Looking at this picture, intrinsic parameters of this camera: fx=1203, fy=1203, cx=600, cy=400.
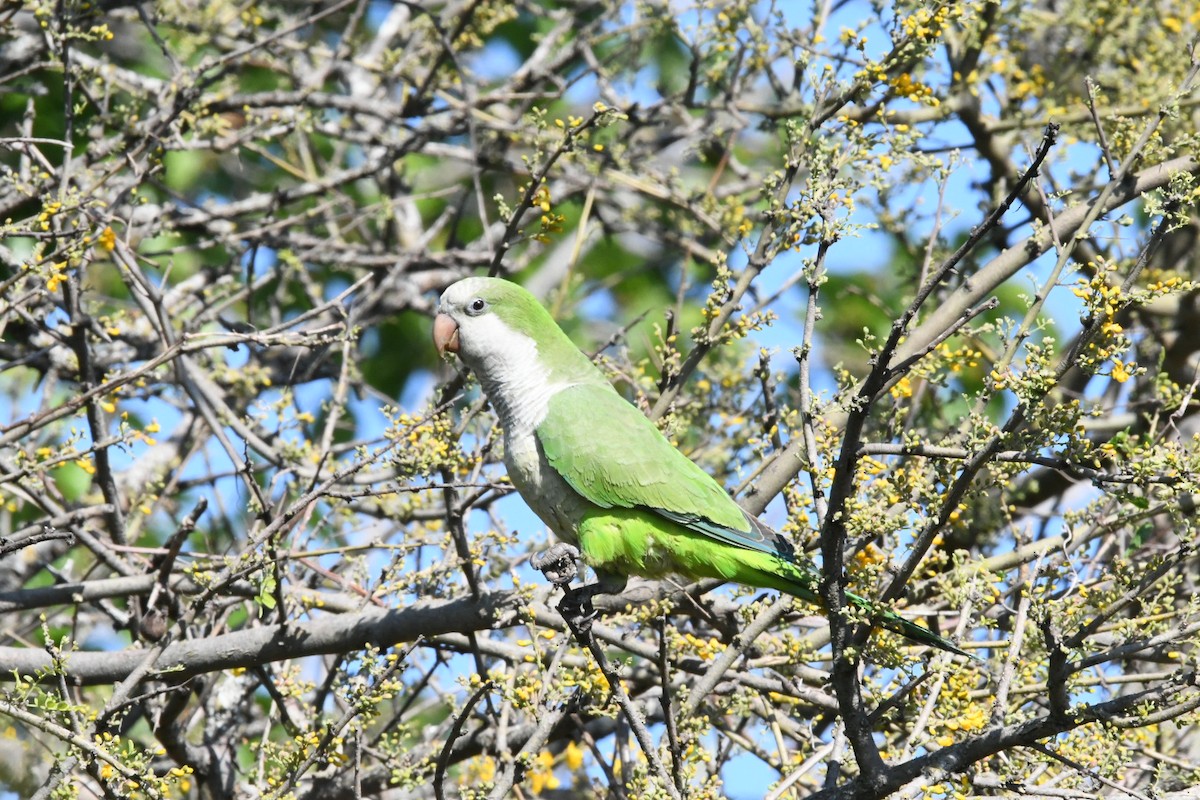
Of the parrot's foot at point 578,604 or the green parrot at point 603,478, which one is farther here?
the green parrot at point 603,478

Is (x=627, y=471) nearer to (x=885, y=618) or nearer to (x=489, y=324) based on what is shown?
(x=489, y=324)

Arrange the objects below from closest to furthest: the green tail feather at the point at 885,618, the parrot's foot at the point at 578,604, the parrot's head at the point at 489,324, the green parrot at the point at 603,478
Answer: the green tail feather at the point at 885,618, the parrot's foot at the point at 578,604, the green parrot at the point at 603,478, the parrot's head at the point at 489,324

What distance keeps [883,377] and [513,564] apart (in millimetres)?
2580

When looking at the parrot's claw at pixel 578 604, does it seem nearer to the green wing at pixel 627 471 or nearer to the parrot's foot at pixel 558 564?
the parrot's foot at pixel 558 564

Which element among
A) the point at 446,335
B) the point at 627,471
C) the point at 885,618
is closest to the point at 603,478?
the point at 627,471

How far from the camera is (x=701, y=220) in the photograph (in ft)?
19.7

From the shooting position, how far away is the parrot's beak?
4.37 m

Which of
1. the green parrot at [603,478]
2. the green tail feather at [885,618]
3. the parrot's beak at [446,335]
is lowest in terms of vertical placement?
the green tail feather at [885,618]

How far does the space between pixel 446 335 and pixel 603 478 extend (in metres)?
0.86

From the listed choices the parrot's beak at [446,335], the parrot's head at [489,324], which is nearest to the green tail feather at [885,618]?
the parrot's head at [489,324]

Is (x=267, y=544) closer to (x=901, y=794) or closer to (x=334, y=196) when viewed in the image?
(x=901, y=794)

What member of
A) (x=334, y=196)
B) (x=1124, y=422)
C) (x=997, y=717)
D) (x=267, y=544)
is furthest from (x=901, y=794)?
(x=334, y=196)

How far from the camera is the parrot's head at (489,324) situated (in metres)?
4.28

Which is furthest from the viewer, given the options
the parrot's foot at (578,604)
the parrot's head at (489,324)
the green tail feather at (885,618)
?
the parrot's head at (489,324)
